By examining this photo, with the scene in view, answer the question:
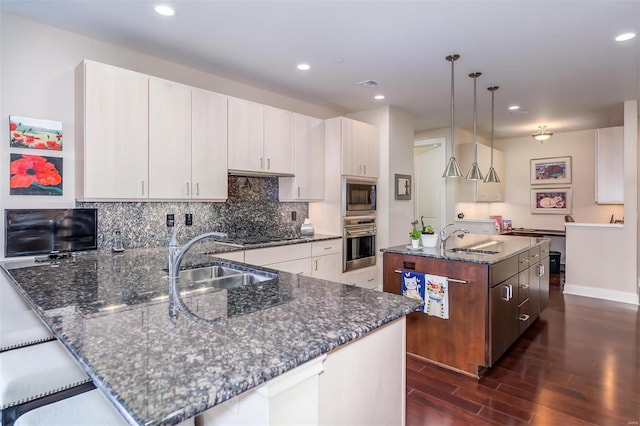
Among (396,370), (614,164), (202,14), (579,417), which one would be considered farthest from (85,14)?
(614,164)

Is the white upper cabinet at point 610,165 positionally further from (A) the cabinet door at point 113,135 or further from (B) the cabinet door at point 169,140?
(A) the cabinet door at point 113,135

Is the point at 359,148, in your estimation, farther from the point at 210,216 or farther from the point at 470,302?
the point at 470,302

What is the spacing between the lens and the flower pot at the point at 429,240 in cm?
311

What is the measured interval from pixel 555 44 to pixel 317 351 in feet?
10.8

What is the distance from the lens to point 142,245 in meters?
3.01

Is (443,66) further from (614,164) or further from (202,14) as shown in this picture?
(614,164)

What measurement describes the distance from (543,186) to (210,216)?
20.6 feet

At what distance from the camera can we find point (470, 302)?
257 centimetres

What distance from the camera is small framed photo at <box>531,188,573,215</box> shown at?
645cm

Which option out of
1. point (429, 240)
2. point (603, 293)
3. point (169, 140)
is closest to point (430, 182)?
point (603, 293)

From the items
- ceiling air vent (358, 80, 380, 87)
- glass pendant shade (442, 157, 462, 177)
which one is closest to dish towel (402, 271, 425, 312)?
glass pendant shade (442, 157, 462, 177)

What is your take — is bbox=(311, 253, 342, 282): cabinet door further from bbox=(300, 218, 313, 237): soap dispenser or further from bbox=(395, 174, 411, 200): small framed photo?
bbox=(395, 174, 411, 200): small framed photo

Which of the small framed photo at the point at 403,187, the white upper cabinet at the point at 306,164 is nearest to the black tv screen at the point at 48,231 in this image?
the white upper cabinet at the point at 306,164

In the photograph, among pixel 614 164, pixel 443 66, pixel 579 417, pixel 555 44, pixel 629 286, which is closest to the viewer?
pixel 579 417
